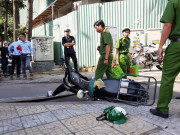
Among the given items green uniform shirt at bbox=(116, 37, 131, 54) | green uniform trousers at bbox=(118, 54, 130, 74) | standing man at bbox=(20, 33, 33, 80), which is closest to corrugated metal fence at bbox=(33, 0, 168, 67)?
standing man at bbox=(20, 33, 33, 80)

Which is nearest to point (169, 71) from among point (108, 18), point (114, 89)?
point (114, 89)

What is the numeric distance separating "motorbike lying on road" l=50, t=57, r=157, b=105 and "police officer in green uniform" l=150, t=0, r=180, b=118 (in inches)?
21.6

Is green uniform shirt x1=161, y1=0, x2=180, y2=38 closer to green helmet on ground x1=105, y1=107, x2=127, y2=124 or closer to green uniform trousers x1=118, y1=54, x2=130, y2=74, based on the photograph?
green helmet on ground x1=105, y1=107, x2=127, y2=124

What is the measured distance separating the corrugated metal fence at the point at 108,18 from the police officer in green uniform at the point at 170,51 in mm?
6747

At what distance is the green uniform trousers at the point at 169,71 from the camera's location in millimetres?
2684

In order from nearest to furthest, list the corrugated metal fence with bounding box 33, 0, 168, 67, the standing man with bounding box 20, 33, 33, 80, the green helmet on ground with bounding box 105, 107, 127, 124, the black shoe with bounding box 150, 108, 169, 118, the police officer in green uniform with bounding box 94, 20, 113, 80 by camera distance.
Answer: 1. the green helmet on ground with bounding box 105, 107, 127, 124
2. the black shoe with bounding box 150, 108, 169, 118
3. the police officer in green uniform with bounding box 94, 20, 113, 80
4. the standing man with bounding box 20, 33, 33, 80
5. the corrugated metal fence with bounding box 33, 0, 168, 67

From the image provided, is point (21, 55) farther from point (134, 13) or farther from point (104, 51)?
point (134, 13)

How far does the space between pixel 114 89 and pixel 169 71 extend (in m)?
1.20

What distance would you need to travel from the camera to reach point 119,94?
3.56 meters

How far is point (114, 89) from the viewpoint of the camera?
3615 millimetres

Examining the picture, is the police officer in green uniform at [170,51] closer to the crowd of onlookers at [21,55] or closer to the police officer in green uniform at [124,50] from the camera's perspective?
the police officer in green uniform at [124,50]

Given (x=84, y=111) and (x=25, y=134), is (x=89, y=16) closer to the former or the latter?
(x=84, y=111)

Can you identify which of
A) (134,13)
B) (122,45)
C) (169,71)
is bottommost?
(169,71)

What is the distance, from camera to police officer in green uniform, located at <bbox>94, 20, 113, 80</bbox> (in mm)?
4332
